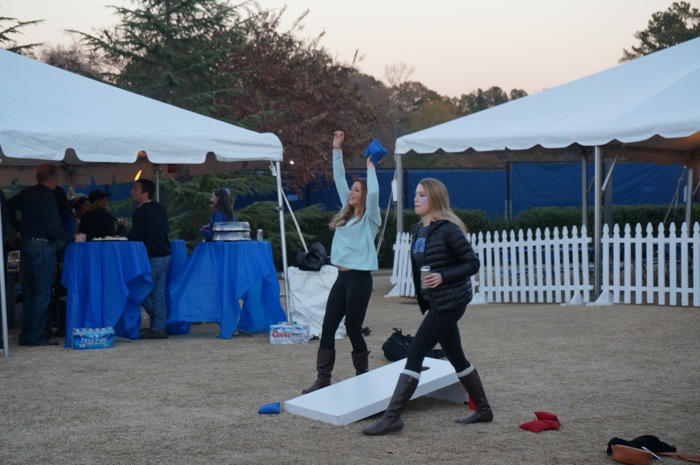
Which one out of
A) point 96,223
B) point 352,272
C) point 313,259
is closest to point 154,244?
point 96,223

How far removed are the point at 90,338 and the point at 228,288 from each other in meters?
1.67

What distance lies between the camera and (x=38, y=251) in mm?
10250

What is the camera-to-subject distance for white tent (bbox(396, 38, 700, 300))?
43.0 feet

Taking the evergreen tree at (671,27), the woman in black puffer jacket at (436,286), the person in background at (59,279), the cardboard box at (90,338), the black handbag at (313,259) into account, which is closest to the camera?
the woman in black puffer jacket at (436,286)

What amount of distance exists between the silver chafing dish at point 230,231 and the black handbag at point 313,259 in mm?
763

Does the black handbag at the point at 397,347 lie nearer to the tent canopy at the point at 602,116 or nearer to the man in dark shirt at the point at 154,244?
the man in dark shirt at the point at 154,244

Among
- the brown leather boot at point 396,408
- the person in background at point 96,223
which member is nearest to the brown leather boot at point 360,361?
the brown leather boot at point 396,408

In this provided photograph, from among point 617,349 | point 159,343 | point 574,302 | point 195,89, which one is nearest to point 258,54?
point 195,89

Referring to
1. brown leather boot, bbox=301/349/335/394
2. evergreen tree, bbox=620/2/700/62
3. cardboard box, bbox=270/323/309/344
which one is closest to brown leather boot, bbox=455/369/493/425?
brown leather boot, bbox=301/349/335/394

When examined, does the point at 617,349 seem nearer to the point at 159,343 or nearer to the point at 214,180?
the point at 159,343

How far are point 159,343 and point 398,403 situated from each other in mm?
5365

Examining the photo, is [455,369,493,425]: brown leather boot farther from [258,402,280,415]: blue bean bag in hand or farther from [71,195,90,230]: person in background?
[71,195,90,230]: person in background

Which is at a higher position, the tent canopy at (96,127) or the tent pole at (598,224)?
the tent canopy at (96,127)

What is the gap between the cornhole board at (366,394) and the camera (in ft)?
20.5
